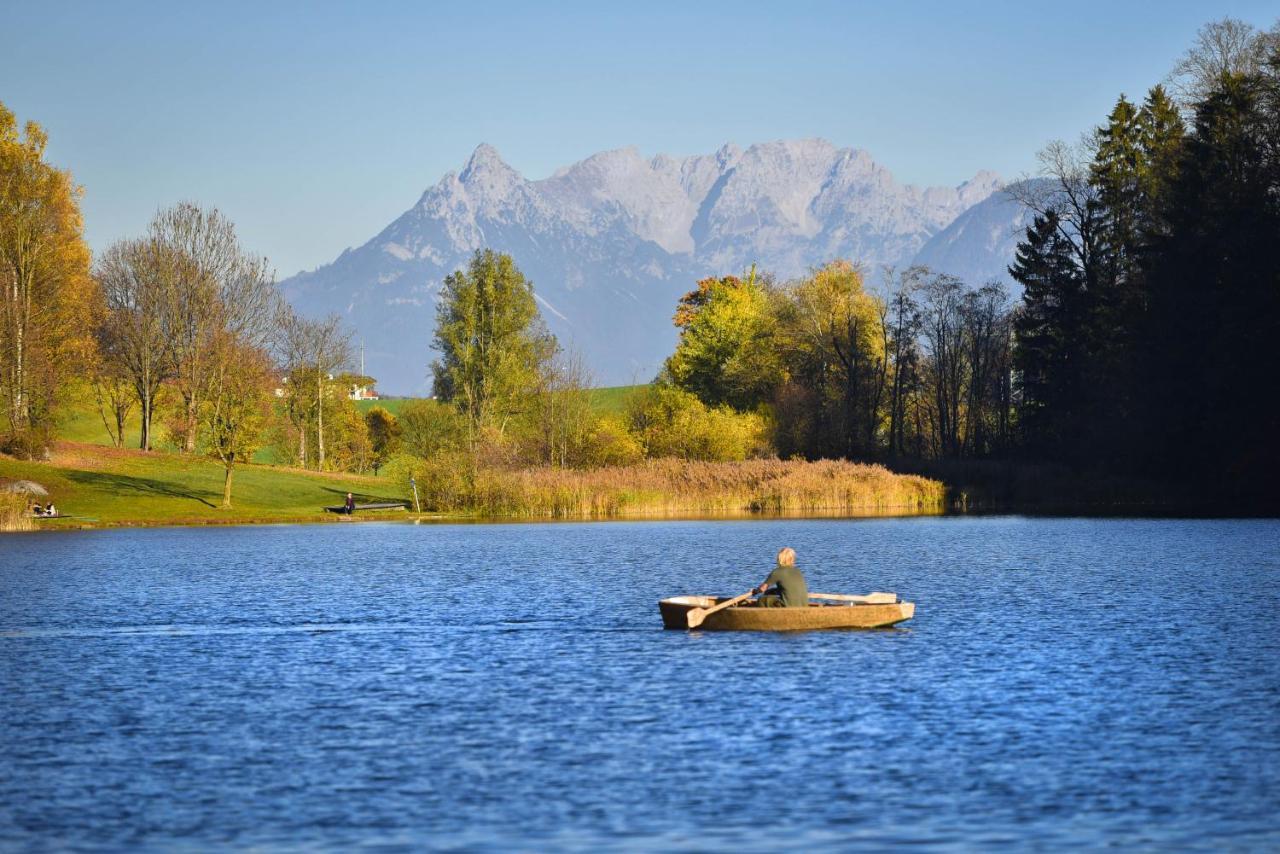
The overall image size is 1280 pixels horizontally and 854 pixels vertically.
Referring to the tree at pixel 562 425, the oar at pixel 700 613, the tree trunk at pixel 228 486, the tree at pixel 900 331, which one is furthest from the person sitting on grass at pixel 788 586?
the tree at pixel 900 331

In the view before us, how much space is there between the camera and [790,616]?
34.3m

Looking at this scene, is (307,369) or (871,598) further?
(307,369)

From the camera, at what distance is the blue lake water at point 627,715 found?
17641 millimetres

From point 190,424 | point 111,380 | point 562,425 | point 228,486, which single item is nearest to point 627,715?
point 228,486

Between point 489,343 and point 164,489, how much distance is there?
2716 centimetres

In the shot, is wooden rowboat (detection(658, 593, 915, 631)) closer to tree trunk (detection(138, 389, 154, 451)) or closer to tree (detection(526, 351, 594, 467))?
tree (detection(526, 351, 594, 467))

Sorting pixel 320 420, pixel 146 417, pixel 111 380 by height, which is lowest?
pixel 146 417

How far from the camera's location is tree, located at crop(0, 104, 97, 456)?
9162 centimetres

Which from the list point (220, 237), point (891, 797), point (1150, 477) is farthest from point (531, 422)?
point (891, 797)

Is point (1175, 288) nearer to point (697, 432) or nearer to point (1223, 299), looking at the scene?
point (1223, 299)

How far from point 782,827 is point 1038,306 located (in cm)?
9631

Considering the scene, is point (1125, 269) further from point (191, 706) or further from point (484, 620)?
point (191, 706)

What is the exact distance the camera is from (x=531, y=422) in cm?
10138

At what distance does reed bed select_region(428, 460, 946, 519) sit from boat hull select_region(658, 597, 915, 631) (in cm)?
5489
